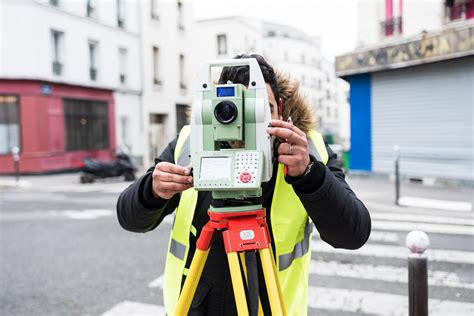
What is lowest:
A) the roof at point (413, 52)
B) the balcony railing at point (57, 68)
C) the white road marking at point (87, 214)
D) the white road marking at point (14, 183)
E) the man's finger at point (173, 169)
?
the white road marking at point (87, 214)

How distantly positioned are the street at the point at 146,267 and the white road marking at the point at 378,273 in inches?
0.4

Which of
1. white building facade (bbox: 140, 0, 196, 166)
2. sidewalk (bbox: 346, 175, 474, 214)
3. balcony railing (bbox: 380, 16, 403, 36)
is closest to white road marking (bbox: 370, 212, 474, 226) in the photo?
sidewalk (bbox: 346, 175, 474, 214)

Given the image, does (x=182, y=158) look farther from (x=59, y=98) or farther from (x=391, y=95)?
(x=59, y=98)

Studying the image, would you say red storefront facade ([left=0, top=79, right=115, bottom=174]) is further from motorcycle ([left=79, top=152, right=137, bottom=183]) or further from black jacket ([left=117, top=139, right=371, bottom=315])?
black jacket ([left=117, top=139, right=371, bottom=315])

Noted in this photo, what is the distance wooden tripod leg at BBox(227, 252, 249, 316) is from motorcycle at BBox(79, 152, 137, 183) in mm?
14225

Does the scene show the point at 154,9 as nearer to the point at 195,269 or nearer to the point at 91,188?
the point at 91,188

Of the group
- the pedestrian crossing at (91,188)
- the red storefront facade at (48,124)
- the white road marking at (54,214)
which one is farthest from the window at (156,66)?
the white road marking at (54,214)

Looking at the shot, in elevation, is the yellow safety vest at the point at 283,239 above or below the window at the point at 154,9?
below

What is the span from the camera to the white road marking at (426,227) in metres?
6.93

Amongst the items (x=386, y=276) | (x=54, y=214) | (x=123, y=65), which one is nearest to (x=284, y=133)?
(x=386, y=276)

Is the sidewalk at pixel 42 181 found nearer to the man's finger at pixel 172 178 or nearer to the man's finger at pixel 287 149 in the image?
the man's finger at pixel 172 178

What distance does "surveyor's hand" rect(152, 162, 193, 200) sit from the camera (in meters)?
1.43

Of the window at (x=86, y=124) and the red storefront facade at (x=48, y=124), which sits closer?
the red storefront facade at (x=48, y=124)

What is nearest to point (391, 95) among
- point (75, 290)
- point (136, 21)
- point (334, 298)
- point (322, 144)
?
point (334, 298)
